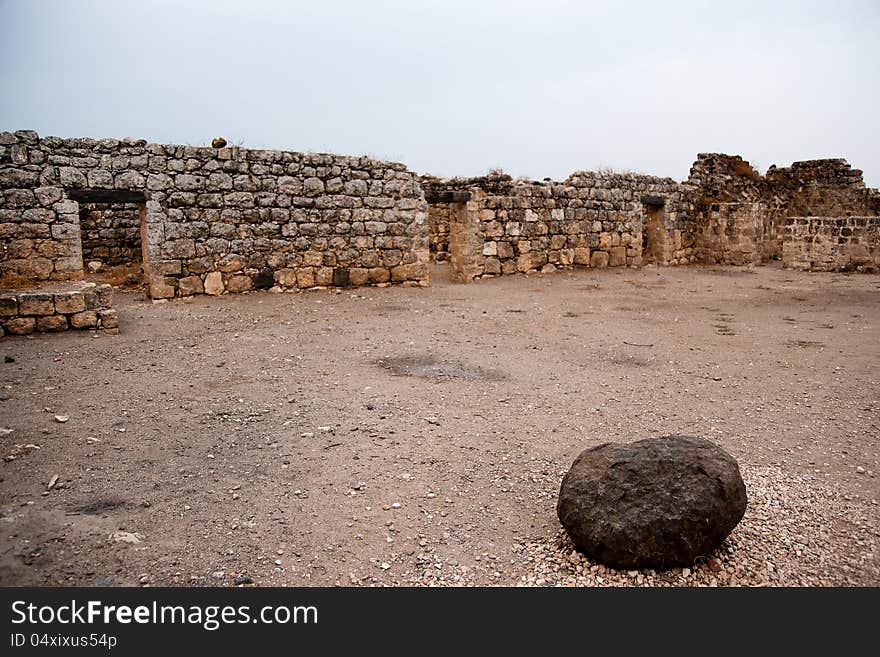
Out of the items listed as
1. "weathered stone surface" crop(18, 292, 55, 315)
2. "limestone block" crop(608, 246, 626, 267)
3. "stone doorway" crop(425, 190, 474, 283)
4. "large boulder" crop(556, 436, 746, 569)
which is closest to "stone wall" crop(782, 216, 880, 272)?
"limestone block" crop(608, 246, 626, 267)

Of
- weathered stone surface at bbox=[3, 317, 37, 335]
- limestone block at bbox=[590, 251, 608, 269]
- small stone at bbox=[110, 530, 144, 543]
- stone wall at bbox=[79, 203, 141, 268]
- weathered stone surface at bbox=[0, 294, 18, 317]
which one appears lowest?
small stone at bbox=[110, 530, 144, 543]

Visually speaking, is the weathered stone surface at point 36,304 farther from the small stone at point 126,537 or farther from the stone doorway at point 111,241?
the small stone at point 126,537

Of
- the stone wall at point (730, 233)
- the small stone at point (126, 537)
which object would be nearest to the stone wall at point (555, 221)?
the stone wall at point (730, 233)

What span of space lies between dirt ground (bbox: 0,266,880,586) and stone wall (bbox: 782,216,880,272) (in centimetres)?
730

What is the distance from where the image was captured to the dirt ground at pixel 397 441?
294 cm

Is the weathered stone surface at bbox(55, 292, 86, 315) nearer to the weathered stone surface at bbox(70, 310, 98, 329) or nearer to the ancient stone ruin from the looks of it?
the weathered stone surface at bbox(70, 310, 98, 329)

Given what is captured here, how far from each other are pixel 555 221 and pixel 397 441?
10.7m

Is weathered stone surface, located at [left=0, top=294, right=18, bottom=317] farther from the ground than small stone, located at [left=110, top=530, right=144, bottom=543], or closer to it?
farther from the ground

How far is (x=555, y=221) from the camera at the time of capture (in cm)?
1412

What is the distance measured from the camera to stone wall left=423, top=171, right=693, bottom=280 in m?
13.2

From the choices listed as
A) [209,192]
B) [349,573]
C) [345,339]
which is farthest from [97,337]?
[349,573]

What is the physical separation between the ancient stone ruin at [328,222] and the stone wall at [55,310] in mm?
1446

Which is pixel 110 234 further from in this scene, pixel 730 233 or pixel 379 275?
pixel 730 233

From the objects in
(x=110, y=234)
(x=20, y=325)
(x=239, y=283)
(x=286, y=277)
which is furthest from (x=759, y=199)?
(x=20, y=325)
